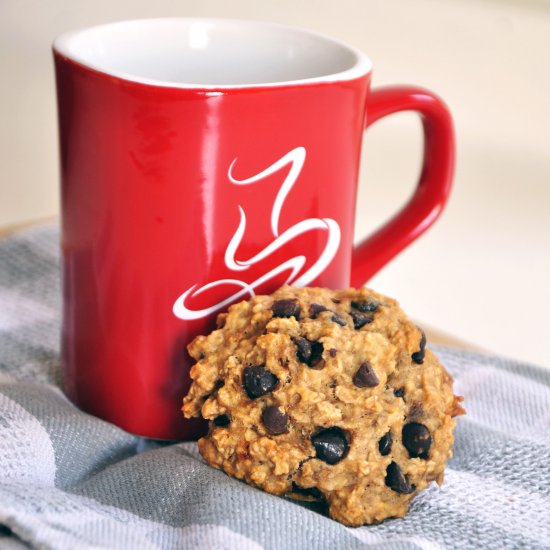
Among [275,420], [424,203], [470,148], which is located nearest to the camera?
[275,420]

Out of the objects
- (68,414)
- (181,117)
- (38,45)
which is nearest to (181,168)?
(181,117)

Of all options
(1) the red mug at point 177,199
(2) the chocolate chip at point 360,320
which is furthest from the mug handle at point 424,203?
(2) the chocolate chip at point 360,320

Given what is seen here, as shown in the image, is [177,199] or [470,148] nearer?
[177,199]

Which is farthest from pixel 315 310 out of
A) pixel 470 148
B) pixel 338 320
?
pixel 470 148

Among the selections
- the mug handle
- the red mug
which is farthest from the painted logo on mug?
the mug handle

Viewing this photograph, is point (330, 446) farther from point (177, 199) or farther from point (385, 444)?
point (177, 199)

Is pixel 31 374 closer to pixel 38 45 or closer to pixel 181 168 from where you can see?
pixel 181 168

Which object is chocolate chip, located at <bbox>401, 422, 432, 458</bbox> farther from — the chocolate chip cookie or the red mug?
the red mug
